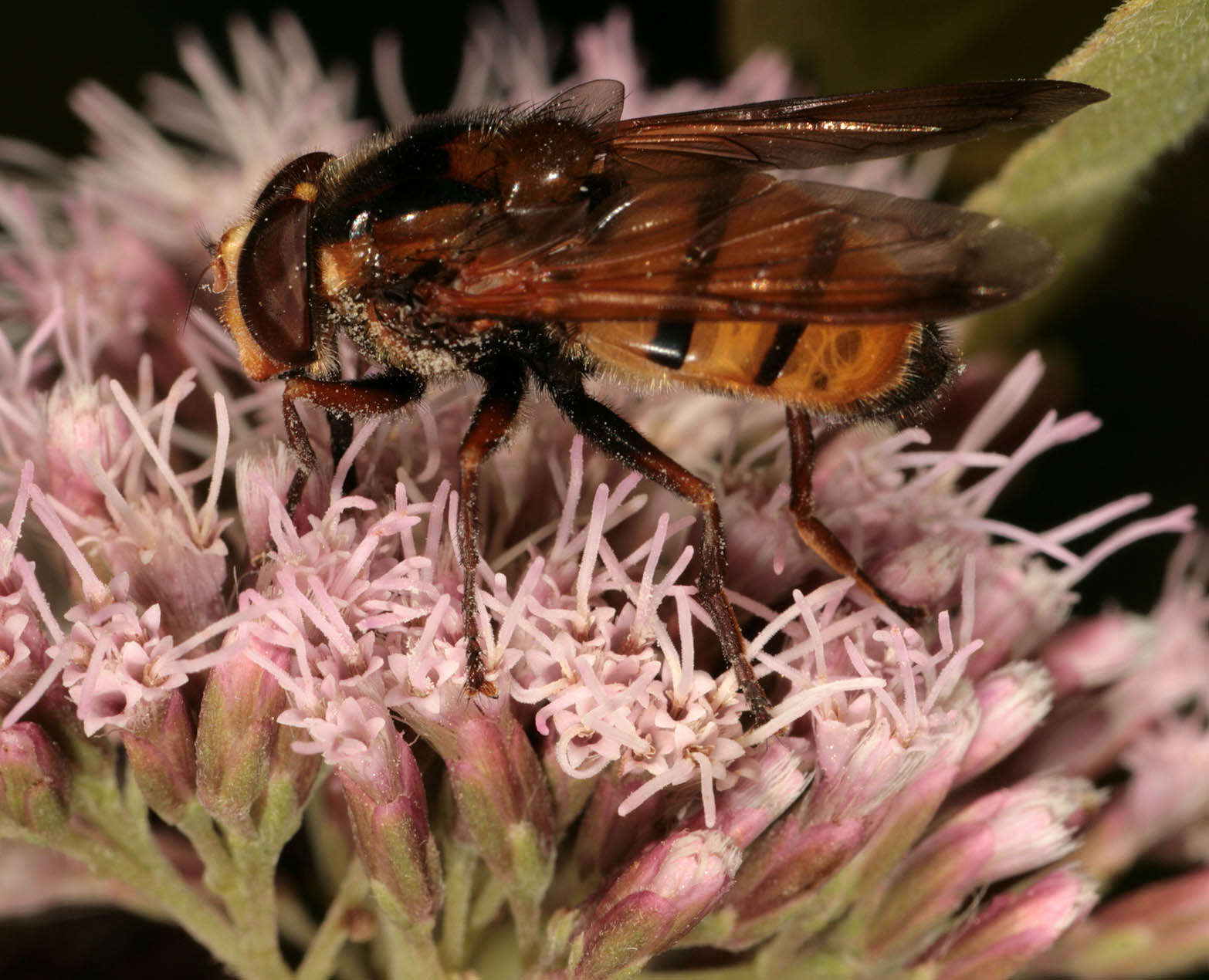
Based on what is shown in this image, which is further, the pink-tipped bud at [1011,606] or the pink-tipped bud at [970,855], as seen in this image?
the pink-tipped bud at [1011,606]

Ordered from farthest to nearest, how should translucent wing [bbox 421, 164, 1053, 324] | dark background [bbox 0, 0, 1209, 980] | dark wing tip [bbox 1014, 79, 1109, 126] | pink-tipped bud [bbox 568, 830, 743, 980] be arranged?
1. dark background [bbox 0, 0, 1209, 980]
2. dark wing tip [bbox 1014, 79, 1109, 126]
3. pink-tipped bud [bbox 568, 830, 743, 980]
4. translucent wing [bbox 421, 164, 1053, 324]

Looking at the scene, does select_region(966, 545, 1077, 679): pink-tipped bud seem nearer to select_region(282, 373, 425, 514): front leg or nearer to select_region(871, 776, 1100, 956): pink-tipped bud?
select_region(871, 776, 1100, 956): pink-tipped bud

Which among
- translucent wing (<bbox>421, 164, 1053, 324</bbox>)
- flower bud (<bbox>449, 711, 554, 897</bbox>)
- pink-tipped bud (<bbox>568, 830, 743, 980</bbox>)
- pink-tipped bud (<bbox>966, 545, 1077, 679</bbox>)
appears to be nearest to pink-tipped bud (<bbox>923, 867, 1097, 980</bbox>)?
pink-tipped bud (<bbox>966, 545, 1077, 679</bbox>)

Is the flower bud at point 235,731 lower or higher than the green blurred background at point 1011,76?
lower

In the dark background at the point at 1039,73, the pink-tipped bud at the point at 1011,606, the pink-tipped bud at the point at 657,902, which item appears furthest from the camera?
the dark background at the point at 1039,73

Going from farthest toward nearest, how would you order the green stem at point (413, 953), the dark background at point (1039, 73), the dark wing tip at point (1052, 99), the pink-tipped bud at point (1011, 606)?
1. the dark background at point (1039, 73)
2. the pink-tipped bud at point (1011, 606)
3. the dark wing tip at point (1052, 99)
4. the green stem at point (413, 953)

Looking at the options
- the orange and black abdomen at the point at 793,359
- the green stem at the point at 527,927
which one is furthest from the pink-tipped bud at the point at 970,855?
the orange and black abdomen at the point at 793,359

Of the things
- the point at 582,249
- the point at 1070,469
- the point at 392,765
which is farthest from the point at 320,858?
the point at 1070,469

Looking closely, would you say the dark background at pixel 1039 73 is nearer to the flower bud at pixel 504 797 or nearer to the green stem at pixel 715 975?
the green stem at pixel 715 975
